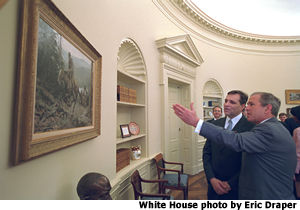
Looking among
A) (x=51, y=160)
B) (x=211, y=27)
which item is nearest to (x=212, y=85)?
(x=211, y=27)

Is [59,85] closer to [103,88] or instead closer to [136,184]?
[103,88]

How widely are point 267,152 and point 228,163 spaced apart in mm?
606

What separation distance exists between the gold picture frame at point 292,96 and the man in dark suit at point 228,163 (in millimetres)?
7066

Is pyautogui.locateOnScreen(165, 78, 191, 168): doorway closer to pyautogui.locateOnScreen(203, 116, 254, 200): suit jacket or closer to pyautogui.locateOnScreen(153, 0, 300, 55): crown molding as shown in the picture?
pyautogui.locateOnScreen(153, 0, 300, 55): crown molding

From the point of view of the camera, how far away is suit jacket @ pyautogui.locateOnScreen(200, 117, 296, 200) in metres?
1.28

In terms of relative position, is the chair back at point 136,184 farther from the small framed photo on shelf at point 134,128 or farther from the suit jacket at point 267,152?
the suit jacket at point 267,152

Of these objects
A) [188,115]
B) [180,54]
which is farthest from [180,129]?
[188,115]

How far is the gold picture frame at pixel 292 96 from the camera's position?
707 cm

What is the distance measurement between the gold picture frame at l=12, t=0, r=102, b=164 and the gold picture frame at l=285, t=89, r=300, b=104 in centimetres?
862

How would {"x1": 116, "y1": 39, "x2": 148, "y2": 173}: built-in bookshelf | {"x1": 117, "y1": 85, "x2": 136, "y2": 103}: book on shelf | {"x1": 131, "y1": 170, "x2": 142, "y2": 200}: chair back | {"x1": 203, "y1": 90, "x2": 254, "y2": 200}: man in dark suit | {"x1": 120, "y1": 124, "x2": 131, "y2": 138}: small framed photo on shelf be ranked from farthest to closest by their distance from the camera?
{"x1": 116, "y1": 39, "x2": 148, "y2": 173}: built-in bookshelf
{"x1": 120, "y1": 124, "x2": 131, "y2": 138}: small framed photo on shelf
{"x1": 117, "y1": 85, "x2": 136, "y2": 103}: book on shelf
{"x1": 131, "y1": 170, "x2": 142, "y2": 200}: chair back
{"x1": 203, "y1": 90, "x2": 254, "y2": 200}: man in dark suit

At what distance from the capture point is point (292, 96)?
712 centimetres

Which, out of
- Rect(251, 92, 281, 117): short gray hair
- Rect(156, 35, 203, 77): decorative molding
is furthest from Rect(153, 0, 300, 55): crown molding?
Rect(251, 92, 281, 117): short gray hair

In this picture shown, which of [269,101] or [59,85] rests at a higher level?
[59,85]

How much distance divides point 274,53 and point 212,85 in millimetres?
3670
